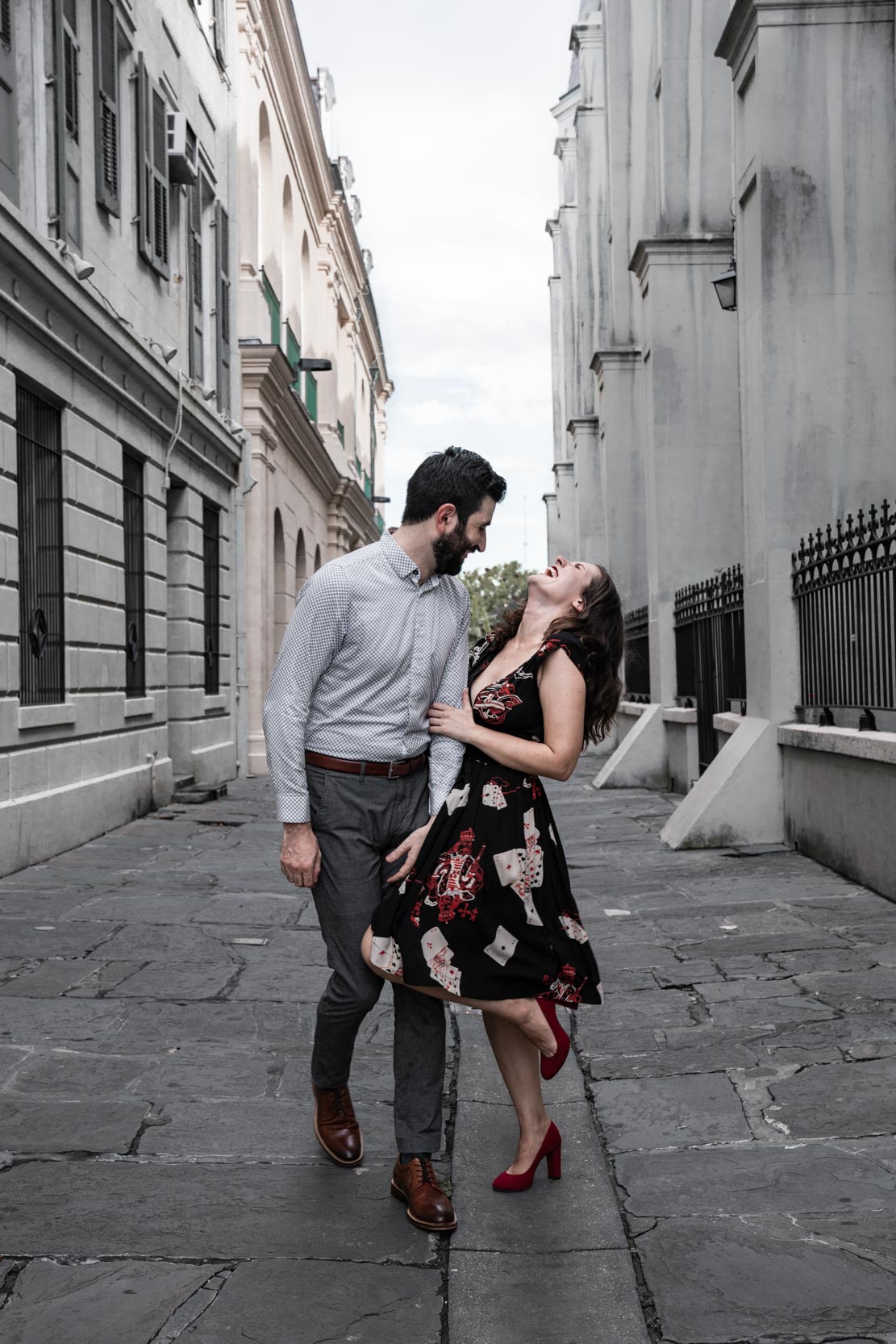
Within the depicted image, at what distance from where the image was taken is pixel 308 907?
8.00m

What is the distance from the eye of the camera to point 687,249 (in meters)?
15.0

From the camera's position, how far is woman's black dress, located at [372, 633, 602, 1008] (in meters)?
3.45

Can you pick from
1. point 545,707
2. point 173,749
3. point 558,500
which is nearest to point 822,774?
point 545,707

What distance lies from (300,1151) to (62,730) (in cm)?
740

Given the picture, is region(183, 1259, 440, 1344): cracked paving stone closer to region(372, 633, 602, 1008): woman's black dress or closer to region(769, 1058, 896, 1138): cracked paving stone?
region(372, 633, 602, 1008): woman's black dress

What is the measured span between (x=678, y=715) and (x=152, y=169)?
7.49 meters

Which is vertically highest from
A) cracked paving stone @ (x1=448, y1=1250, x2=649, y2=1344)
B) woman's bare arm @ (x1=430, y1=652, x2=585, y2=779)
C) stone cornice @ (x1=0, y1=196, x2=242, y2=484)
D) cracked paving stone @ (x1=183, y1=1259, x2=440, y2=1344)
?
stone cornice @ (x1=0, y1=196, x2=242, y2=484)

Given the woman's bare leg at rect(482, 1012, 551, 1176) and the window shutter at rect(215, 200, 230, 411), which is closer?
the woman's bare leg at rect(482, 1012, 551, 1176)

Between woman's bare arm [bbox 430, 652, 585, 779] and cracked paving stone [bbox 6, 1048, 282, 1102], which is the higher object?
woman's bare arm [bbox 430, 652, 585, 779]

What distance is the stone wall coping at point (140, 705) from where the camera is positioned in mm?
13055

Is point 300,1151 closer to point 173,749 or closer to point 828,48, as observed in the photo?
point 828,48

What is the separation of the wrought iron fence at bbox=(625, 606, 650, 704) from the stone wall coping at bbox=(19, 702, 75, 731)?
8.03m

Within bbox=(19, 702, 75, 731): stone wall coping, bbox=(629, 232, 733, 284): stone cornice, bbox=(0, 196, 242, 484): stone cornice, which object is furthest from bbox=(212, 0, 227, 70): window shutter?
bbox=(19, 702, 75, 731): stone wall coping

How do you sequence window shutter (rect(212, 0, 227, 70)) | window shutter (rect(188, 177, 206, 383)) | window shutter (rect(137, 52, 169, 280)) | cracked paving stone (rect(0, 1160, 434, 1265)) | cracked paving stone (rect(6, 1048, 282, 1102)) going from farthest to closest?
window shutter (rect(212, 0, 227, 70)), window shutter (rect(188, 177, 206, 383)), window shutter (rect(137, 52, 169, 280)), cracked paving stone (rect(6, 1048, 282, 1102)), cracked paving stone (rect(0, 1160, 434, 1265))
